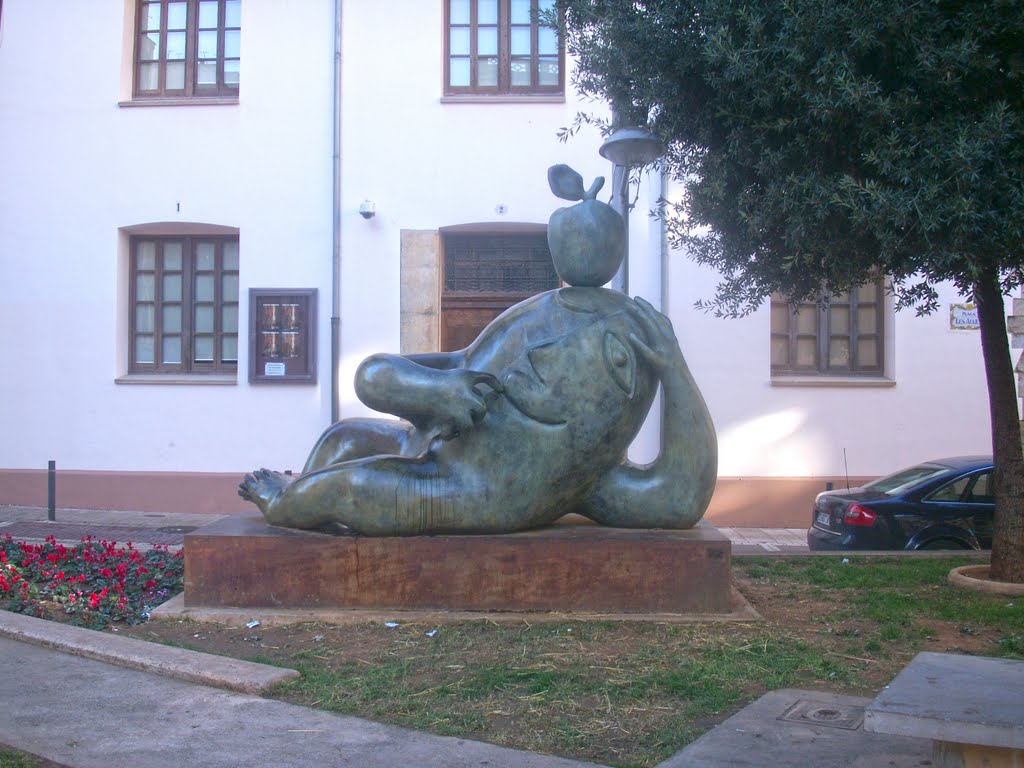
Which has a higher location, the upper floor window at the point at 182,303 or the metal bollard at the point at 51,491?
the upper floor window at the point at 182,303

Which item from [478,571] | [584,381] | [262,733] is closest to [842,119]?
[584,381]

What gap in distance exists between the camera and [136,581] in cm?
709

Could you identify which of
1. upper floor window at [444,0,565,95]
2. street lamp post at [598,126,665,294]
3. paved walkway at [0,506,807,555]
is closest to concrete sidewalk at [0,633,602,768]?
street lamp post at [598,126,665,294]

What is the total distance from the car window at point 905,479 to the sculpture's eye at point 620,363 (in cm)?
490

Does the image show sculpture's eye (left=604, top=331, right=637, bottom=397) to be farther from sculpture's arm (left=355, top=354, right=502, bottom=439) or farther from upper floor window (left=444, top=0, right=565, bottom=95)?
upper floor window (left=444, top=0, right=565, bottom=95)

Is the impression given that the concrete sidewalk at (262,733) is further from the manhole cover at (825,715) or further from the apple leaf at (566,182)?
the apple leaf at (566,182)

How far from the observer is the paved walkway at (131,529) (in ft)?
35.8

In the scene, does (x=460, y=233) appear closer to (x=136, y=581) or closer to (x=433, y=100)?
(x=433, y=100)

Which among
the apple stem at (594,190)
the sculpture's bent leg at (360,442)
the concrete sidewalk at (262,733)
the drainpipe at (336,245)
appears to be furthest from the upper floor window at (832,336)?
the concrete sidewalk at (262,733)

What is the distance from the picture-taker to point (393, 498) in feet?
19.1

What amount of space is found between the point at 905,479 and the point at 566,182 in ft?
18.3

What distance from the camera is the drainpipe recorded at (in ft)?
42.6

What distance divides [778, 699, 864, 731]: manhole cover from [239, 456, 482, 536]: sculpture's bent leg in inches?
87.0

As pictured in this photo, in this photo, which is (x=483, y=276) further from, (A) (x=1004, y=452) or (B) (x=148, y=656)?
(B) (x=148, y=656)
